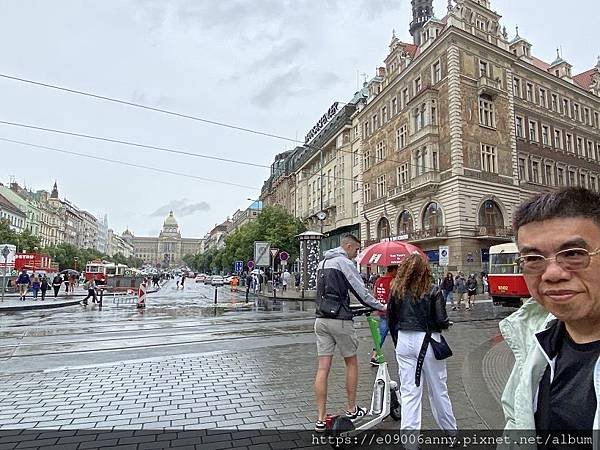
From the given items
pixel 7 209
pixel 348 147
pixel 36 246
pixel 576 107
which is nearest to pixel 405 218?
pixel 348 147

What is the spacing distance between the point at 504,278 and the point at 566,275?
24.3 m

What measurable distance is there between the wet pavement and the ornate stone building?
2290cm

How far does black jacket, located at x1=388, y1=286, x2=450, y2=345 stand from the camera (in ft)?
14.0

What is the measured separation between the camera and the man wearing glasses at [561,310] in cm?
151

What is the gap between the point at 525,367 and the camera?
1.70 metres

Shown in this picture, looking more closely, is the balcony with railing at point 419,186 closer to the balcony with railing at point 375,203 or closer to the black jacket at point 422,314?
the balcony with railing at point 375,203

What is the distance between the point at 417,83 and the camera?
38.8 metres

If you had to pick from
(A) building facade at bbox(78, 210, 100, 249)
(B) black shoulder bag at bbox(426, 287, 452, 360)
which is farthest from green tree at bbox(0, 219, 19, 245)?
(A) building facade at bbox(78, 210, 100, 249)

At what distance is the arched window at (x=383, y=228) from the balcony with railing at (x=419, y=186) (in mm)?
3358

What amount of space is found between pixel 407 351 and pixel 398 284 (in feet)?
2.22

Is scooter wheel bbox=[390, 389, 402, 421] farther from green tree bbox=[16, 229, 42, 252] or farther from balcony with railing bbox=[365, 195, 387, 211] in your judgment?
green tree bbox=[16, 229, 42, 252]

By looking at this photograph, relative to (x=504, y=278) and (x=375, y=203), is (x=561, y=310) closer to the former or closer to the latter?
(x=504, y=278)

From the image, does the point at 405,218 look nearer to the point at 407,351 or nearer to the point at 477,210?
the point at 477,210

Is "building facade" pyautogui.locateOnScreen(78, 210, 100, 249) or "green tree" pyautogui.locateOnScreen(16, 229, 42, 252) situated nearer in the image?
"green tree" pyautogui.locateOnScreen(16, 229, 42, 252)
